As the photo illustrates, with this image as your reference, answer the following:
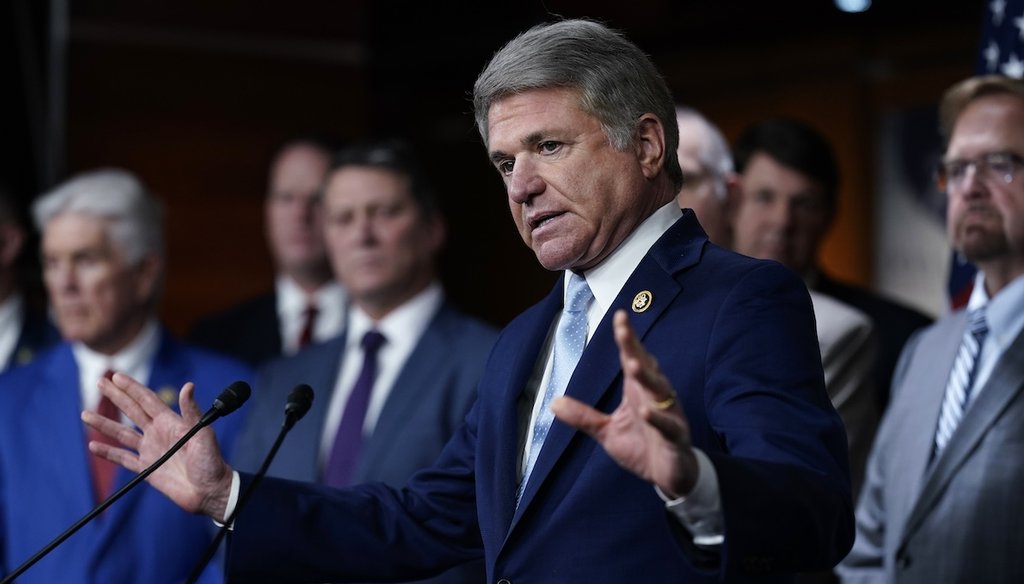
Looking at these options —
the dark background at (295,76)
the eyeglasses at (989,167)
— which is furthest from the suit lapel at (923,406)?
the dark background at (295,76)

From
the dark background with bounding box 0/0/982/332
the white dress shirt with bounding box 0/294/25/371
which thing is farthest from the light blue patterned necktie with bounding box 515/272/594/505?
the dark background with bounding box 0/0/982/332

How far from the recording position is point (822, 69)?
6004 mm

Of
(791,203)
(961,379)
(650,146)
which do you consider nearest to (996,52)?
(791,203)

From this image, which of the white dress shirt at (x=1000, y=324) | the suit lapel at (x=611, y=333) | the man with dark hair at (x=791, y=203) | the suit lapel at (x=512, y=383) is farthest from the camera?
the man with dark hair at (x=791, y=203)

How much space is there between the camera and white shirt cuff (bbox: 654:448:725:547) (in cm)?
175

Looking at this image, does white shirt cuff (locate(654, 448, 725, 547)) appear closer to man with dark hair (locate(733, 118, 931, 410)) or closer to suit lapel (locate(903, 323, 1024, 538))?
suit lapel (locate(903, 323, 1024, 538))

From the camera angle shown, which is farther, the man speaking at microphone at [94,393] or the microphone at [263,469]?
the man speaking at microphone at [94,393]

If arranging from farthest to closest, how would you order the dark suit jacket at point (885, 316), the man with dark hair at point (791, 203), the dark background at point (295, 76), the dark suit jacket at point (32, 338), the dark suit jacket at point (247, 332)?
the dark background at point (295, 76), the dark suit jacket at point (247, 332), the dark suit jacket at point (32, 338), the dark suit jacket at point (885, 316), the man with dark hair at point (791, 203)

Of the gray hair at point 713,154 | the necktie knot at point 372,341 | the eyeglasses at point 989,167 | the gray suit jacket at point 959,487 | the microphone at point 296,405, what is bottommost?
the gray suit jacket at point 959,487

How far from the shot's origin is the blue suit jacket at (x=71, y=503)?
375 cm

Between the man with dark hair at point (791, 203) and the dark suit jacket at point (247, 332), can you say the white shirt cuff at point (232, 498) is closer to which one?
the man with dark hair at point (791, 203)

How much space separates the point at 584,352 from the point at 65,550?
2120mm

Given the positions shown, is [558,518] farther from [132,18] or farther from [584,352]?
[132,18]

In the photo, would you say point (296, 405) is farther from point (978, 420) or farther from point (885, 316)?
point (885, 316)
